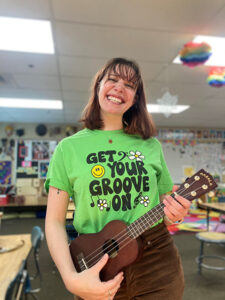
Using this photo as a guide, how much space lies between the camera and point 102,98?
3.01 ft

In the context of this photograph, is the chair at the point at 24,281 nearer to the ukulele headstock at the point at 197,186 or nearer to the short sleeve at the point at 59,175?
the short sleeve at the point at 59,175

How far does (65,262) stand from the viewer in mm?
720

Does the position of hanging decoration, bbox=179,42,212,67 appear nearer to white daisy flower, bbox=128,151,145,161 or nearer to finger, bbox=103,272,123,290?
white daisy flower, bbox=128,151,145,161

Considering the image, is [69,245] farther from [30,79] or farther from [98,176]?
[30,79]

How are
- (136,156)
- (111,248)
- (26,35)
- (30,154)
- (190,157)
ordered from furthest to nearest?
(190,157) < (30,154) < (26,35) < (136,156) < (111,248)

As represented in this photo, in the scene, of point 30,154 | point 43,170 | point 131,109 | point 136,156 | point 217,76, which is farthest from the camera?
point 30,154

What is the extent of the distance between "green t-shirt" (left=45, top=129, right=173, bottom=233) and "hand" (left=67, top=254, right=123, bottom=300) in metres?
0.15

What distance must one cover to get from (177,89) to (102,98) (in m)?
3.44

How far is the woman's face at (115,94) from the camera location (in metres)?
0.89

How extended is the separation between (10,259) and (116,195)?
160 cm

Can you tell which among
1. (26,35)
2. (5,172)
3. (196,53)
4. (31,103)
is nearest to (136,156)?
(196,53)

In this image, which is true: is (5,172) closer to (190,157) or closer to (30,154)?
(30,154)

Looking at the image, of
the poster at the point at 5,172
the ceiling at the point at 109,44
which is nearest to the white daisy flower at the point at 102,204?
the ceiling at the point at 109,44

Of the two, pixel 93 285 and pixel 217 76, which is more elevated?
pixel 217 76
